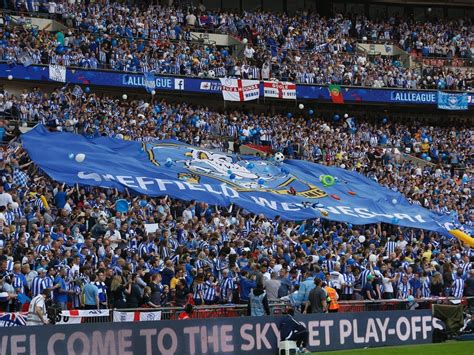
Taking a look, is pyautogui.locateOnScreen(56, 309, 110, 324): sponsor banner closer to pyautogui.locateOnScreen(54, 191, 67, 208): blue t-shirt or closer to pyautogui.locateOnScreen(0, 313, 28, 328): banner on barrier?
pyautogui.locateOnScreen(0, 313, 28, 328): banner on barrier

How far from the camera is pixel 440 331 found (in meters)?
22.3

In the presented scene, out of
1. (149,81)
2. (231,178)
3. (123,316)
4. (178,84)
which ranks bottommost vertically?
(123,316)

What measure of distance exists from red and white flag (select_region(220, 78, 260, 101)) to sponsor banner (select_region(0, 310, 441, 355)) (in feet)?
63.8

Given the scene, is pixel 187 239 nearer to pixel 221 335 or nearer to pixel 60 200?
pixel 60 200

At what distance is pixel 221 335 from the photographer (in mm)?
17656

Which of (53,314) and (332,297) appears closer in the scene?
(53,314)

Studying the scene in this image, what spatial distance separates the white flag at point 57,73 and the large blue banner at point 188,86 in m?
0.18

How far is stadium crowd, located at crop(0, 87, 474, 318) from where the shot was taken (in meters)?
19.7

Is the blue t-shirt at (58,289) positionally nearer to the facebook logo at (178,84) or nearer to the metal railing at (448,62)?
the facebook logo at (178,84)

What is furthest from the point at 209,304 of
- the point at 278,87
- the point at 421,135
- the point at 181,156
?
the point at 421,135

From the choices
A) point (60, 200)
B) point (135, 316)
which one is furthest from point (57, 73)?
point (135, 316)

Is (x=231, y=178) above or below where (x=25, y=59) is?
below

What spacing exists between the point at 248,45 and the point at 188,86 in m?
5.24

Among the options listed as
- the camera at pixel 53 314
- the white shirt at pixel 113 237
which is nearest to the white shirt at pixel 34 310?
the camera at pixel 53 314
